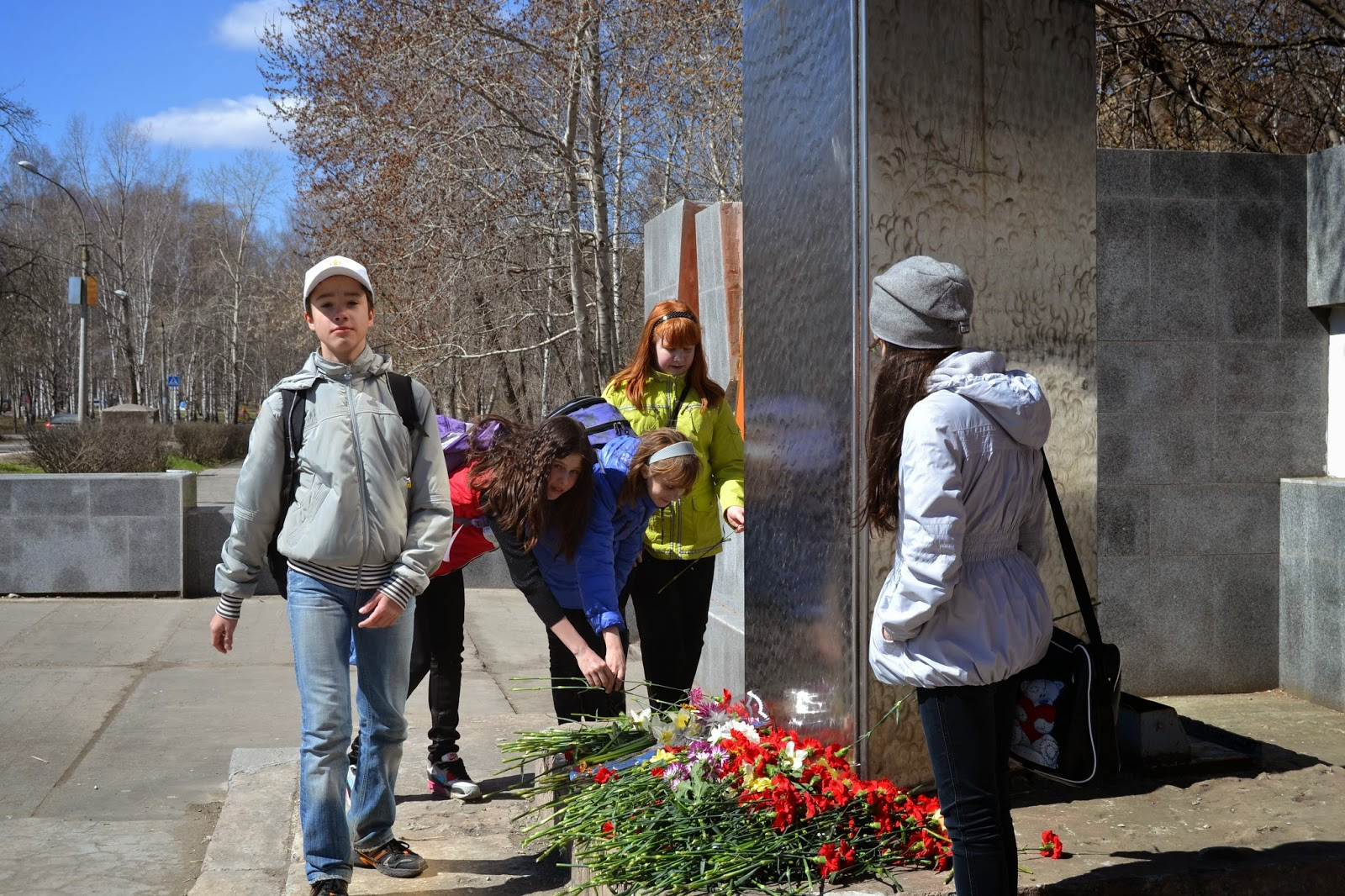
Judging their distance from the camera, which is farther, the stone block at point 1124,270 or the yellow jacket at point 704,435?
the stone block at point 1124,270

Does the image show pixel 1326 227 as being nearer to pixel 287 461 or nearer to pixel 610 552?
pixel 610 552

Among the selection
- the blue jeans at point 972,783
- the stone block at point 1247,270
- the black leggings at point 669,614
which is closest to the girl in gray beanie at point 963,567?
the blue jeans at point 972,783

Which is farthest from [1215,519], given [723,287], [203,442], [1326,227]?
[203,442]

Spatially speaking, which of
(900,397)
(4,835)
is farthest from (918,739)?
(4,835)

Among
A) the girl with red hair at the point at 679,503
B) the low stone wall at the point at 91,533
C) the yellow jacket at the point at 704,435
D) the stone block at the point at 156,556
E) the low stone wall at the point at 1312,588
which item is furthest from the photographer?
the stone block at the point at 156,556

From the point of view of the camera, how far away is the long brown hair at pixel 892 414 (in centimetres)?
264

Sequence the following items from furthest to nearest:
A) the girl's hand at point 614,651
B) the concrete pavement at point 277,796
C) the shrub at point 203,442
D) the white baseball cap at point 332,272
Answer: the shrub at point 203,442, the girl's hand at point 614,651, the white baseball cap at point 332,272, the concrete pavement at point 277,796

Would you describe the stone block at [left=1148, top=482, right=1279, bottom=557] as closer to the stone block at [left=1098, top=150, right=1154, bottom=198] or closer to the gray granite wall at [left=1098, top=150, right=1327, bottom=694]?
the gray granite wall at [left=1098, top=150, right=1327, bottom=694]

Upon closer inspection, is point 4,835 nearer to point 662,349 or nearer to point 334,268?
point 334,268

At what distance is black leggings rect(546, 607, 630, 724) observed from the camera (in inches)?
164

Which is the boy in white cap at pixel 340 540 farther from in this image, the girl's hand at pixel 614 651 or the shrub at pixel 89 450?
the shrub at pixel 89 450

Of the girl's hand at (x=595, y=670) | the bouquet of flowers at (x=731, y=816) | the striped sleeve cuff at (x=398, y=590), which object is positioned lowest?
the bouquet of flowers at (x=731, y=816)

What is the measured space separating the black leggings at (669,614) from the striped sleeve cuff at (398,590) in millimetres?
1255

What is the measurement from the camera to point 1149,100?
26.7 feet
